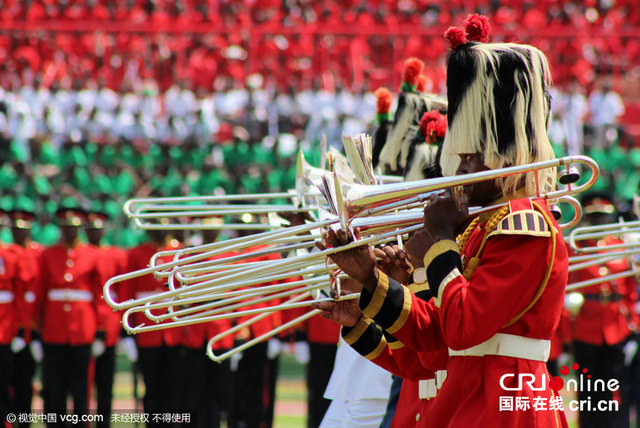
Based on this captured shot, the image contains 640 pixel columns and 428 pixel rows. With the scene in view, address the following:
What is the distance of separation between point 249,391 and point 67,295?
182 cm

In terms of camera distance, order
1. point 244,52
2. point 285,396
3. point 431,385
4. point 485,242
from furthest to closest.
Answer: point 244,52
point 285,396
point 431,385
point 485,242

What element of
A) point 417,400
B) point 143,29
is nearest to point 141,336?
point 417,400

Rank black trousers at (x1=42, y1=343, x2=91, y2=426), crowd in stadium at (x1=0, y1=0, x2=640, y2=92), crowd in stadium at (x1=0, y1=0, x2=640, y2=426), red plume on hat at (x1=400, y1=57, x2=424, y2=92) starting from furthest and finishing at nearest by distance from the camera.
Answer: crowd in stadium at (x1=0, y1=0, x2=640, y2=92), crowd in stadium at (x1=0, y1=0, x2=640, y2=426), black trousers at (x1=42, y1=343, x2=91, y2=426), red plume on hat at (x1=400, y1=57, x2=424, y2=92)

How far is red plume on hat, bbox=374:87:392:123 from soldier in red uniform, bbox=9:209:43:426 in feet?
14.9

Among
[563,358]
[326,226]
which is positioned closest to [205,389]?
[563,358]

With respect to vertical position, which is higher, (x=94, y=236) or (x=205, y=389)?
(x=94, y=236)

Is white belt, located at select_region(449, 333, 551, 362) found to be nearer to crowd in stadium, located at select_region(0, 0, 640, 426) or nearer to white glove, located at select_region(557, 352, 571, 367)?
white glove, located at select_region(557, 352, 571, 367)

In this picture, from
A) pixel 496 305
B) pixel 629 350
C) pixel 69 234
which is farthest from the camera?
pixel 69 234

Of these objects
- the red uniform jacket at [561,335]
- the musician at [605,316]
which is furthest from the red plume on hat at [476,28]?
the red uniform jacket at [561,335]

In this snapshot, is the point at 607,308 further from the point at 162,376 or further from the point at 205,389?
the point at 162,376

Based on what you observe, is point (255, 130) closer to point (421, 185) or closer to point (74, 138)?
point (74, 138)

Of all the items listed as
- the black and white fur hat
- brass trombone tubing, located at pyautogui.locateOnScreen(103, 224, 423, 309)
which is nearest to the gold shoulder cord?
the black and white fur hat

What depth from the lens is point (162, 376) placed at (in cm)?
832

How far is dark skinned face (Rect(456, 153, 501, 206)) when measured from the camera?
2.74m
